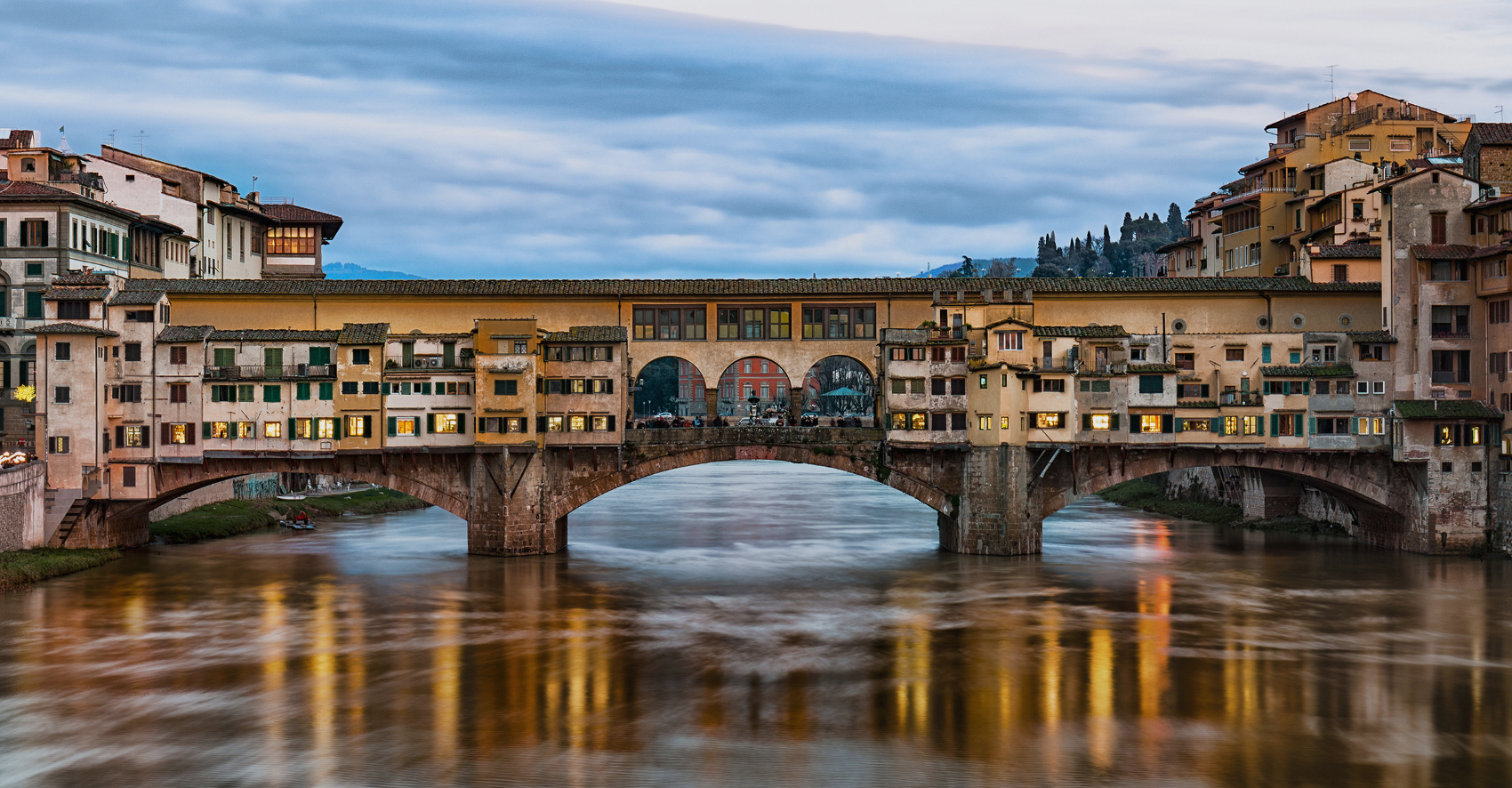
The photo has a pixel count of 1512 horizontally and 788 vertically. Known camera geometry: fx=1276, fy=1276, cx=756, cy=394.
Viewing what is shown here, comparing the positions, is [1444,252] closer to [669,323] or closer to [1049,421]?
[1049,421]

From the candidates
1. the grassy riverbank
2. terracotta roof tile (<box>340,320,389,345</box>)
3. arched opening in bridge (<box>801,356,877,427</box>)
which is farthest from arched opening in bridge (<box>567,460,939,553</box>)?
arched opening in bridge (<box>801,356,877,427</box>)

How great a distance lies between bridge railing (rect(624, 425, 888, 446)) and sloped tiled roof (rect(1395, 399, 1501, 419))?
79.2 ft

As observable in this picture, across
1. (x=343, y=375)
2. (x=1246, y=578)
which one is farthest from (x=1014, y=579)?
(x=343, y=375)

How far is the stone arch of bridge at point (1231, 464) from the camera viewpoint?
200 ft

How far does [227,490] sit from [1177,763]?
63008 mm

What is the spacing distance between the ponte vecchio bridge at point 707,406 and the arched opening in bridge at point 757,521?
247 inches

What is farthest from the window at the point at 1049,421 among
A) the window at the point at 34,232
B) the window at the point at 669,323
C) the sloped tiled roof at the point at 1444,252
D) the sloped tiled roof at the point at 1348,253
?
the window at the point at 34,232

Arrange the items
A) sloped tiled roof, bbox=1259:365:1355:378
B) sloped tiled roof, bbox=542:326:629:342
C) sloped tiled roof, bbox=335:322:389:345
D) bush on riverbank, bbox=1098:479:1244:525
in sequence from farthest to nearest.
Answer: bush on riverbank, bbox=1098:479:1244:525 → sloped tiled roof, bbox=542:326:629:342 → sloped tiled roof, bbox=1259:365:1355:378 → sloped tiled roof, bbox=335:322:389:345

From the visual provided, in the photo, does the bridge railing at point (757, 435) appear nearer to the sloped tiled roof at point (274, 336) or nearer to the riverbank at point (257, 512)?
the sloped tiled roof at point (274, 336)

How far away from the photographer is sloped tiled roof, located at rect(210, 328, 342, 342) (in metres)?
59.8

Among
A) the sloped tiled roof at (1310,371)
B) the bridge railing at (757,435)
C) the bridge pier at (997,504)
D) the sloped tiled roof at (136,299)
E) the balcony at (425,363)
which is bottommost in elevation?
the bridge pier at (997,504)

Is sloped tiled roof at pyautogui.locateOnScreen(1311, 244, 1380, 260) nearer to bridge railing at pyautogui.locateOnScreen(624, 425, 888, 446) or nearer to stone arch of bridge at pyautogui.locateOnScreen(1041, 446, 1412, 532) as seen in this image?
stone arch of bridge at pyautogui.locateOnScreen(1041, 446, 1412, 532)

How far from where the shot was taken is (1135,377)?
60438 millimetres

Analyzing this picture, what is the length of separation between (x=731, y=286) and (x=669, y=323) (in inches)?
143
